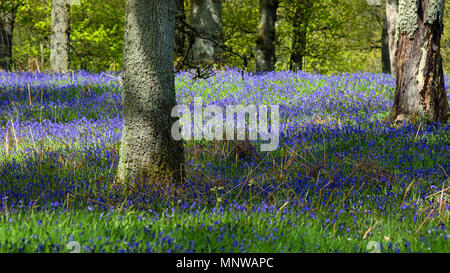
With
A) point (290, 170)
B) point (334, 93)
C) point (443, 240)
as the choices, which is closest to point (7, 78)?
point (334, 93)

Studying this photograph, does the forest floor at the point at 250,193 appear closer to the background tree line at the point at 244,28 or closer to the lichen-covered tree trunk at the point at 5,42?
the lichen-covered tree trunk at the point at 5,42

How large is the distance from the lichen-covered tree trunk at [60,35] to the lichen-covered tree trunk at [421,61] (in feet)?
34.7

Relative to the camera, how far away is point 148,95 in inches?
167

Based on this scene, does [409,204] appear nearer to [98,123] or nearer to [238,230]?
[238,230]

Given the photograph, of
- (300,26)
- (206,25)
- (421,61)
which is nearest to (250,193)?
(421,61)

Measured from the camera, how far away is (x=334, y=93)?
9953 millimetres

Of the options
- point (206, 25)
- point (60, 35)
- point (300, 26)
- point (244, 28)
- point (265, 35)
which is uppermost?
point (244, 28)

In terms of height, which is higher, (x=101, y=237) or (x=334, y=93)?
(x=334, y=93)

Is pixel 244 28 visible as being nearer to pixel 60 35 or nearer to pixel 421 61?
pixel 60 35

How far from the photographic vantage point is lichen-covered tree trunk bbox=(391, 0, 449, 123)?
23.3 feet

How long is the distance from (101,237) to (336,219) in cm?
185

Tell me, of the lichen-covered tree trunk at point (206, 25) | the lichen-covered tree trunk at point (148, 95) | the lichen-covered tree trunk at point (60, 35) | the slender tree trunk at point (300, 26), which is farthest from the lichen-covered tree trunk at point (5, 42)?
the lichen-covered tree trunk at point (148, 95)

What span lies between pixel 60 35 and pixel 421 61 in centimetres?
1121

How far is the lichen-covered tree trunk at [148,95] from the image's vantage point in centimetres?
417
